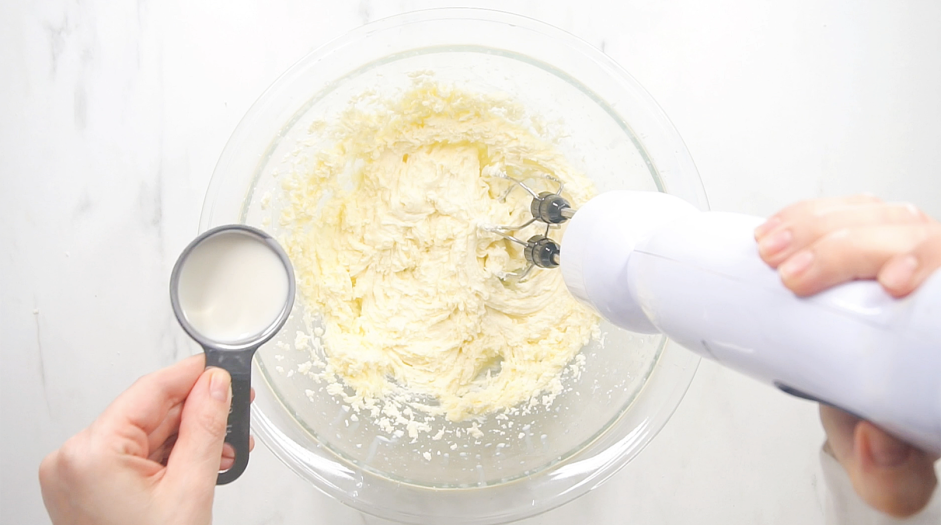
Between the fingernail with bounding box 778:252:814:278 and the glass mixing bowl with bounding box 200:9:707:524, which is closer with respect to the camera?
the fingernail with bounding box 778:252:814:278

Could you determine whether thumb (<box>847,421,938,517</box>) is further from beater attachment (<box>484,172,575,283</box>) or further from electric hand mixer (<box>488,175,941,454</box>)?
beater attachment (<box>484,172,575,283</box>)

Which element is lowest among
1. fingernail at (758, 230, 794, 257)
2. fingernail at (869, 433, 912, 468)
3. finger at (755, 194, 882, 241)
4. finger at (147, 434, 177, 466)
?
finger at (147, 434, 177, 466)

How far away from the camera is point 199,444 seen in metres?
0.67

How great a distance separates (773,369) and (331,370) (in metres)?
0.79

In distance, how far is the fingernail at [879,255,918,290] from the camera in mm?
375

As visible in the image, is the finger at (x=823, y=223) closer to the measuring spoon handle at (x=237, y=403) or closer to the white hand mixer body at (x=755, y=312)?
the white hand mixer body at (x=755, y=312)

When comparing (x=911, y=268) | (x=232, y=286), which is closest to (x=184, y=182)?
(x=232, y=286)

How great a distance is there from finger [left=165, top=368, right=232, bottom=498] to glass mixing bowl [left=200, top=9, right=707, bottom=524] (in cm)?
28

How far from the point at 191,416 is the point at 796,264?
666 millimetres

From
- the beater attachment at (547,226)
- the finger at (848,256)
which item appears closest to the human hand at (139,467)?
the beater attachment at (547,226)

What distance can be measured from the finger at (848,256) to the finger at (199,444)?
641 mm

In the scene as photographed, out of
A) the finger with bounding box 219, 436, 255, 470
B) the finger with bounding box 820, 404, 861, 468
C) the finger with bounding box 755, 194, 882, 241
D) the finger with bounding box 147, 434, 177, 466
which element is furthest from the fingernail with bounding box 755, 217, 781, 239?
the finger with bounding box 147, 434, 177, 466

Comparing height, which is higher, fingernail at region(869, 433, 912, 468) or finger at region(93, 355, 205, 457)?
fingernail at region(869, 433, 912, 468)

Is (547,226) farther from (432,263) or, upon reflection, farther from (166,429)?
(166,429)
